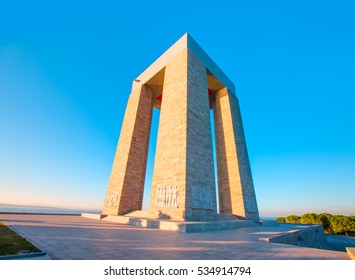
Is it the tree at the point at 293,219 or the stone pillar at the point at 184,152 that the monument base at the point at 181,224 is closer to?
the stone pillar at the point at 184,152

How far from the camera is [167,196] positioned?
12125 millimetres

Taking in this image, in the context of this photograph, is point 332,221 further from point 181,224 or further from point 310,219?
point 181,224

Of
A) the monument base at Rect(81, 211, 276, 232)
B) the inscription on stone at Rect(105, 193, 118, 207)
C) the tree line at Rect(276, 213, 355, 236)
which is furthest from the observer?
the tree line at Rect(276, 213, 355, 236)

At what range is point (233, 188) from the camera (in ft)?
57.3

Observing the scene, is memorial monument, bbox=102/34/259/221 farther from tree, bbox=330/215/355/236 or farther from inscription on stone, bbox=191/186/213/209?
tree, bbox=330/215/355/236

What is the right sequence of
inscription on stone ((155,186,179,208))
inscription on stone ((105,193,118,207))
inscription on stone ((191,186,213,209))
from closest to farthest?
inscription on stone ((155,186,179,208)), inscription on stone ((191,186,213,209)), inscription on stone ((105,193,118,207))

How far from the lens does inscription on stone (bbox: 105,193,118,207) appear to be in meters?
16.7

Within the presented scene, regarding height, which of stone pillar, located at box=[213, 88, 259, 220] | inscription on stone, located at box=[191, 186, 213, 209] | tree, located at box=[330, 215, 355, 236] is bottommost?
tree, located at box=[330, 215, 355, 236]

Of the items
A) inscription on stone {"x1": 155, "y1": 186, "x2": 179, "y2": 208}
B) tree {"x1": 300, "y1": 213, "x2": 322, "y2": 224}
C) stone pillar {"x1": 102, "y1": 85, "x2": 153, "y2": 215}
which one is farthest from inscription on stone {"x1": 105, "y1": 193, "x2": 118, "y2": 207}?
tree {"x1": 300, "y1": 213, "x2": 322, "y2": 224}

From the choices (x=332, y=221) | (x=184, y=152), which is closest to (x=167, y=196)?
(x=184, y=152)

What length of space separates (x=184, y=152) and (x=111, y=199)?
30.9 feet

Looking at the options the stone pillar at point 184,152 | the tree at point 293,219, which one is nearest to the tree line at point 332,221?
the tree at point 293,219
